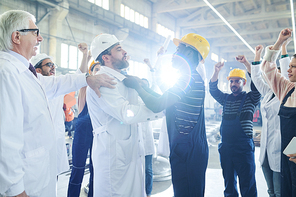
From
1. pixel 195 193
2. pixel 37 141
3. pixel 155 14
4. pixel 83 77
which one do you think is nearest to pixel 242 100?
pixel 195 193

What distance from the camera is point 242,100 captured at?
327 cm

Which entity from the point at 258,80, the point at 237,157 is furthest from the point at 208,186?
the point at 258,80

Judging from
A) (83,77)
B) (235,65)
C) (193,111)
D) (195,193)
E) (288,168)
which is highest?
(235,65)

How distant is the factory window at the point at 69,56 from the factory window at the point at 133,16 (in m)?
4.25

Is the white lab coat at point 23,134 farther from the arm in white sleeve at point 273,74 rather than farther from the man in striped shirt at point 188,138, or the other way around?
the arm in white sleeve at point 273,74

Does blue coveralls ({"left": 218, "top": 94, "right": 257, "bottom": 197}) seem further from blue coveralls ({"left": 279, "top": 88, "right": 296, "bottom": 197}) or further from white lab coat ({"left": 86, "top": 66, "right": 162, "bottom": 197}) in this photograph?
white lab coat ({"left": 86, "top": 66, "right": 162, "bottom": 197})

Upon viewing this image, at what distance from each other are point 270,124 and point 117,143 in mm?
2538

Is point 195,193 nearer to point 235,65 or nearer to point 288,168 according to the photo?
point 288,168

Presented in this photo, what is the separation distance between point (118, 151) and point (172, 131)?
1.85ft

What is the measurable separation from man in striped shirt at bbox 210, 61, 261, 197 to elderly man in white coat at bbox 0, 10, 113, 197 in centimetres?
245

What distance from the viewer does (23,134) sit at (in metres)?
1.44

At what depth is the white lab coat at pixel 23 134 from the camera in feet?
4.25

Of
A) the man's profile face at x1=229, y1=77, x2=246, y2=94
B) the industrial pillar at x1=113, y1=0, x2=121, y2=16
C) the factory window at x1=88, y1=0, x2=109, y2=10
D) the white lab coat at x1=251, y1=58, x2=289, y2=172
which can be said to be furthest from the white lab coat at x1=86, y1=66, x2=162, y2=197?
the industrial pillar at x1=113, y1=0, x2=121, y2=16

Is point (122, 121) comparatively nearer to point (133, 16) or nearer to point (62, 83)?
point (62, 83)
